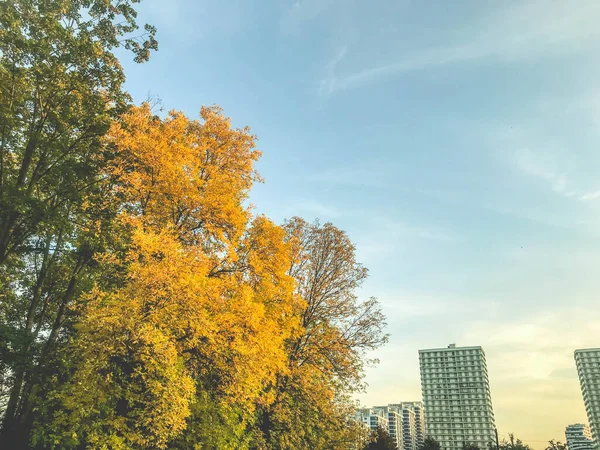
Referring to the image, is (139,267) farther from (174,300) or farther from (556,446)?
(556,446)

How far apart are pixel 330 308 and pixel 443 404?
194m

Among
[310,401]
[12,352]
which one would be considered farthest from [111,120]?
[310,401]

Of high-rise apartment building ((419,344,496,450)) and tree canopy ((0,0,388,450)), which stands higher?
high-rise apartment building ((419,344,496,450))

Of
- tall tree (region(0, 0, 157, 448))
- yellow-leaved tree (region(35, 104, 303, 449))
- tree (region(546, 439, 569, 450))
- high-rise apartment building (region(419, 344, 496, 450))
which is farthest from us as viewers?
high-rise apartment building (region(419, 344, 496, 450))

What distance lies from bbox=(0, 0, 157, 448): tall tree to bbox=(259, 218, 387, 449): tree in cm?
987

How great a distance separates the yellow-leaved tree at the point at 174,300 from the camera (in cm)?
1189

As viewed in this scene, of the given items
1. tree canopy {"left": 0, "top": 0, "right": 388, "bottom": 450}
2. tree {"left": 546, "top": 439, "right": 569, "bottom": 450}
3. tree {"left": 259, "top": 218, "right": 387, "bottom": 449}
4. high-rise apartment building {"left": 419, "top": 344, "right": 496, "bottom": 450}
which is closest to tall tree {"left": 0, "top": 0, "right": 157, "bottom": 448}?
tree canopy {"left": 0, "top": 0, "right": 388, "bottom": 450}

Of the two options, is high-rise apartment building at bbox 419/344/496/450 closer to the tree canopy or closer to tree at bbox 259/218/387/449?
tree at bbox 259/218/387/449

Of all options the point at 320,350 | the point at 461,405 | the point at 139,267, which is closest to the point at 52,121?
the point at 139,267

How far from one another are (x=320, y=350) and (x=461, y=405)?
19327 centimetres

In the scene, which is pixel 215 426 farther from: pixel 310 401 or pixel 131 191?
pixel 131 191

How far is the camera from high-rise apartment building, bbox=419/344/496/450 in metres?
172

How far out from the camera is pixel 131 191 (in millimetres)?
14789

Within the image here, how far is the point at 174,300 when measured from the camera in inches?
495
